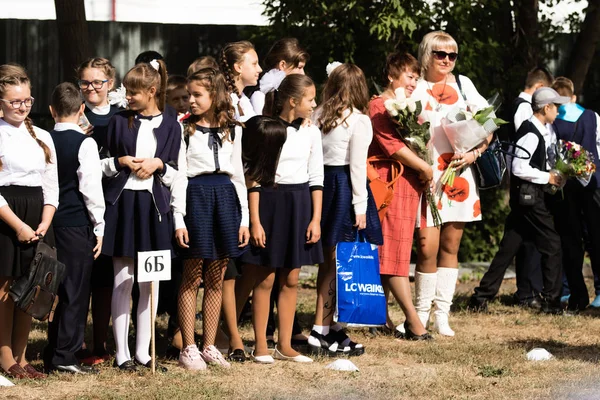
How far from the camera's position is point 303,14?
12.6 metres

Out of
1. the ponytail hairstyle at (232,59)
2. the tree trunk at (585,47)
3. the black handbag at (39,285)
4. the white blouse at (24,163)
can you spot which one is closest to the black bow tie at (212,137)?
the ponytail hairstyle at (232,59)

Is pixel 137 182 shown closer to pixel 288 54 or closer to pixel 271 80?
pixel 271 80

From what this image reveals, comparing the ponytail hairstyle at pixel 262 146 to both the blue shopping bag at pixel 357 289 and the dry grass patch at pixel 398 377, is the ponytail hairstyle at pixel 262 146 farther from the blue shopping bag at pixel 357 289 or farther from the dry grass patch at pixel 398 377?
the dry grass patch at pixel 398 377

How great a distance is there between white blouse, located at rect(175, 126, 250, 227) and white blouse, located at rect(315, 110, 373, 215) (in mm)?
841

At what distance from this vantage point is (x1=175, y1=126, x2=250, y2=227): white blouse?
24.6 ft

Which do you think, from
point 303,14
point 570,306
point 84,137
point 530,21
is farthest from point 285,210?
point 530,21

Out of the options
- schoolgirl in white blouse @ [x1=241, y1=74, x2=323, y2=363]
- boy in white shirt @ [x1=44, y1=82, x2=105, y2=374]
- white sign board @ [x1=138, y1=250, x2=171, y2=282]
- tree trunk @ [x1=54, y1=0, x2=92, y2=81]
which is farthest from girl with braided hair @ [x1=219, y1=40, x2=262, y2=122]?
tree trunk @ [x1=54, y1=0, x2=92, y2=81]

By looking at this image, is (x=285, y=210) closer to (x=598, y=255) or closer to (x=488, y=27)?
(x=598, y=255)

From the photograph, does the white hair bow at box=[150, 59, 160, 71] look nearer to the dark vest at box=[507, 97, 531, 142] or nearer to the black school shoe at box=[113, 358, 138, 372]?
the black school shoe at box=[113, 358, 138, 372]

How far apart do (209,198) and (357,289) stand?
1.32m

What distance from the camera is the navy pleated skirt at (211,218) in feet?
24.6

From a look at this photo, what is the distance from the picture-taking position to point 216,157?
24.6 ft

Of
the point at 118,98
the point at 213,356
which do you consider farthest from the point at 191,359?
the point at 118,98

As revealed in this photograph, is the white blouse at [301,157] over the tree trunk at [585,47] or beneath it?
beneath
